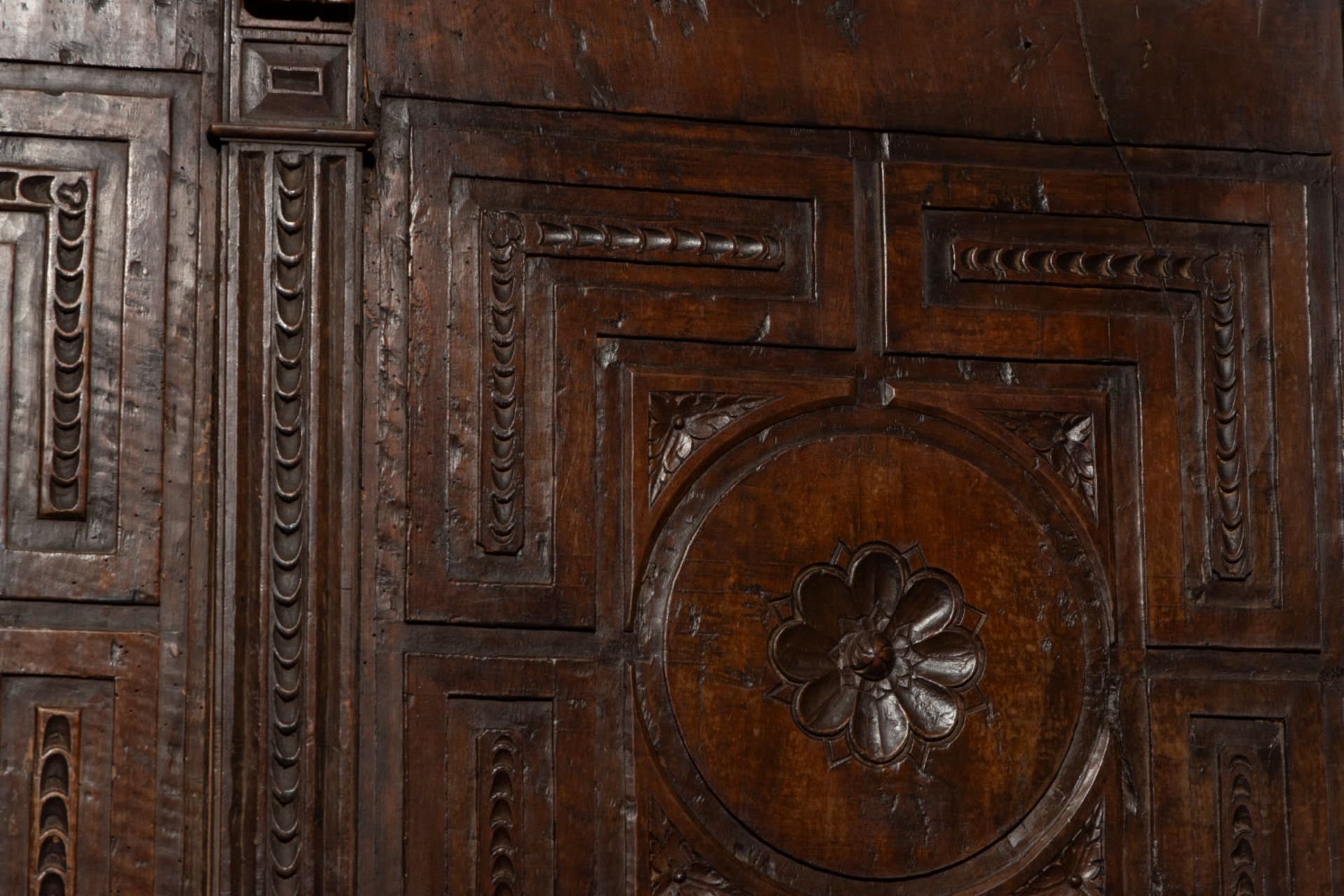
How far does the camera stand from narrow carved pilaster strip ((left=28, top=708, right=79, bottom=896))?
9.44 feet

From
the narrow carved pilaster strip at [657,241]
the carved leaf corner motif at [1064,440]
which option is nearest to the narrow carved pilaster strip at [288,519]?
the narrow carved pilaster strip at [657,241]

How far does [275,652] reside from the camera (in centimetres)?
294

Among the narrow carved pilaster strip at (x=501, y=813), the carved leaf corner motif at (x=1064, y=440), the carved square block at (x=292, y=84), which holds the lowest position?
the narrow carved pilaster strip at (x=501, y=813)

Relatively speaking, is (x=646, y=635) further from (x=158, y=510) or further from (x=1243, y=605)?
(x=1243, y=605)

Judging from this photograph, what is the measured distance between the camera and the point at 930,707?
3.19m

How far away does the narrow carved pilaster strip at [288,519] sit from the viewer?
9.56 ft

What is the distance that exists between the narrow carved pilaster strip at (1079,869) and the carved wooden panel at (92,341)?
4.84 ft

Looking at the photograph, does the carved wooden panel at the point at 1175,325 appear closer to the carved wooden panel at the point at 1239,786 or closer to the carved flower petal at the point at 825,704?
the carved wooden panel at the point at 1239,786

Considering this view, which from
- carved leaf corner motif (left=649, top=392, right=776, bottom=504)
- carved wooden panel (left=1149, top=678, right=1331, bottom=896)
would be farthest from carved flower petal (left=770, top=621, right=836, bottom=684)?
carved wooden panel (left=1149, top=678, right=1331, bottom=896)

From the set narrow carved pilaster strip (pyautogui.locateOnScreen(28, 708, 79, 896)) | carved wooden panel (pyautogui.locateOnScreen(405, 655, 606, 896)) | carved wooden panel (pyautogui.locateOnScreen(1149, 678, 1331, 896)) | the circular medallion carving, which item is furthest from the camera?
carved wooden panel (pyautogui.locateOnScreen(1149, 678, 1331, 896))

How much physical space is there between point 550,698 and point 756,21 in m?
1.18

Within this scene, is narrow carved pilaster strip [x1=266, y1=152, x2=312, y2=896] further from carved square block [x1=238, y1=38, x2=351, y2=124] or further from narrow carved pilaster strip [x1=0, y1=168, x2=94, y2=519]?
narrow carved pilaster strip [x1=0, y1=168, x2=94, y2=519]

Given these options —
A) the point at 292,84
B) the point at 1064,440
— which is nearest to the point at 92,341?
the point at 292,84

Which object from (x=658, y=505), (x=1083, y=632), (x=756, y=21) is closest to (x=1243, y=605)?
(x=1083, y=632)
